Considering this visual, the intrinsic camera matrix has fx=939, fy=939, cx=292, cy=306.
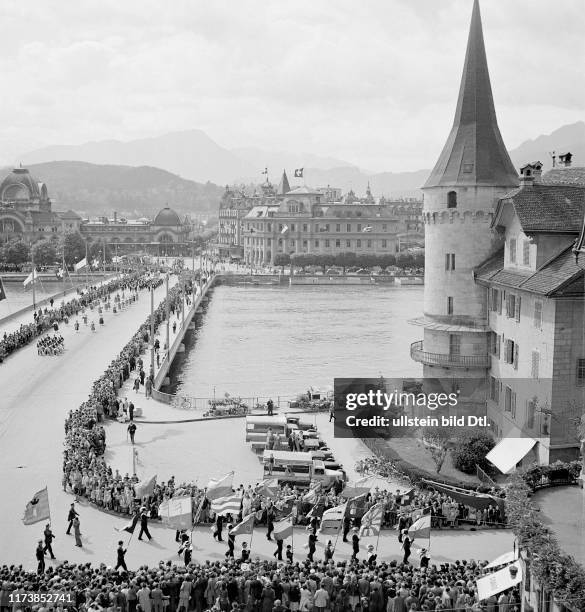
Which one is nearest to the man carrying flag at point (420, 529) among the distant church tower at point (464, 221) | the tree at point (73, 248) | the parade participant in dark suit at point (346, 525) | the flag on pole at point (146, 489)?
the parade participant in dark suit at point (346, 525)

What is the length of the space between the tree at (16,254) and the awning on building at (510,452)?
140m

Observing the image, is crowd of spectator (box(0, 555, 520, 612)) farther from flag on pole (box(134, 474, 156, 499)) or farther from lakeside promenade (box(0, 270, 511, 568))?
flag on pole (box(134, 474, 156, 499))

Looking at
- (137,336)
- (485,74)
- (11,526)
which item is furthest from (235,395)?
(11,526)

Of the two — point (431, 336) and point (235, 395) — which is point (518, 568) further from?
point (235, 395)

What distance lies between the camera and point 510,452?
35.7 m

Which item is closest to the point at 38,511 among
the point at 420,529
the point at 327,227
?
the point at 420,529

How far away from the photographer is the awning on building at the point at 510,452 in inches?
1371

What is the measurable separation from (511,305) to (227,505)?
1773 centimetres

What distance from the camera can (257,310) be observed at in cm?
11394

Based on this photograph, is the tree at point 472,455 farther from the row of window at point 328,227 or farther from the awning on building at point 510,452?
the row of window at point 328,227

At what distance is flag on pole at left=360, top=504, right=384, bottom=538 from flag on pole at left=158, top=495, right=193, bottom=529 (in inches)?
196

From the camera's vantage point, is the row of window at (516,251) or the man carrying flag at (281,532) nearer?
the man carrying flag at (281,532)

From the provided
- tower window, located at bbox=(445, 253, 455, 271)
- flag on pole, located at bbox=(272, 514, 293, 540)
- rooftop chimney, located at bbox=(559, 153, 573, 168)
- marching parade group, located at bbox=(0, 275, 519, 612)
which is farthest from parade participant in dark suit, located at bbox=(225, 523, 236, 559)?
rooftop chimney, located at bbox=(559, 153, 573, 168)

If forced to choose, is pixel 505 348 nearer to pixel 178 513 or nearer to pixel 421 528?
pixel 421 528
